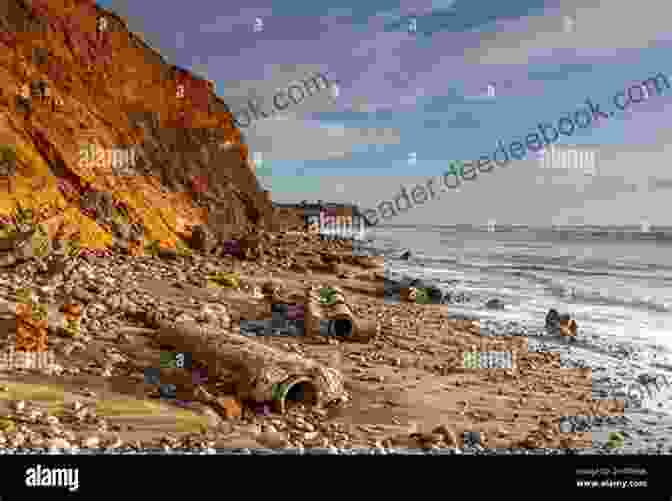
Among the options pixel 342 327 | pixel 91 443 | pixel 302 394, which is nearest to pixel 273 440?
pixel 302 394

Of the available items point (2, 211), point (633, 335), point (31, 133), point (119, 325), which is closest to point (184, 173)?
point (31, 133)

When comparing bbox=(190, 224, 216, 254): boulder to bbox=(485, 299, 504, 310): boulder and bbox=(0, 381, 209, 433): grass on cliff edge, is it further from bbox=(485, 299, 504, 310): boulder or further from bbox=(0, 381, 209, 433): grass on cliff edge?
bbox=(0, 381, 209, 433): grass on cliff edge

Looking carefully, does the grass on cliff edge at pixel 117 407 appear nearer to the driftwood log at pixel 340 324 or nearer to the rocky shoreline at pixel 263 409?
the rocky shoreline at pixel 263 409

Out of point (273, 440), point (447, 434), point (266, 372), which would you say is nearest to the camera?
point (273, 440)

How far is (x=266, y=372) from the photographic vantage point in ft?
19.1

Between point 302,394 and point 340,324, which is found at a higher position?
point 340,324

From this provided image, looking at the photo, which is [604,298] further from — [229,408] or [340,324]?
[229,408]

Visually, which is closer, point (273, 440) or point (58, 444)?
point (58, 444)

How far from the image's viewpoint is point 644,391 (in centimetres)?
816

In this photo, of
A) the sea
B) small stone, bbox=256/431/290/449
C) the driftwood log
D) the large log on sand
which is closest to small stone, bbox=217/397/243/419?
the large log on sand

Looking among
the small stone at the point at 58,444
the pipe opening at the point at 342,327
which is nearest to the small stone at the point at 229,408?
the small stone at the point at 58,444

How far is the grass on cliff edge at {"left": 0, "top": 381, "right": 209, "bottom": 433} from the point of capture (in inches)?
187

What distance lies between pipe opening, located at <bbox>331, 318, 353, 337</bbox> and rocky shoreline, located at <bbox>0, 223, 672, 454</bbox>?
0.19 metres

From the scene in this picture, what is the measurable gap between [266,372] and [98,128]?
1634 centimetres
